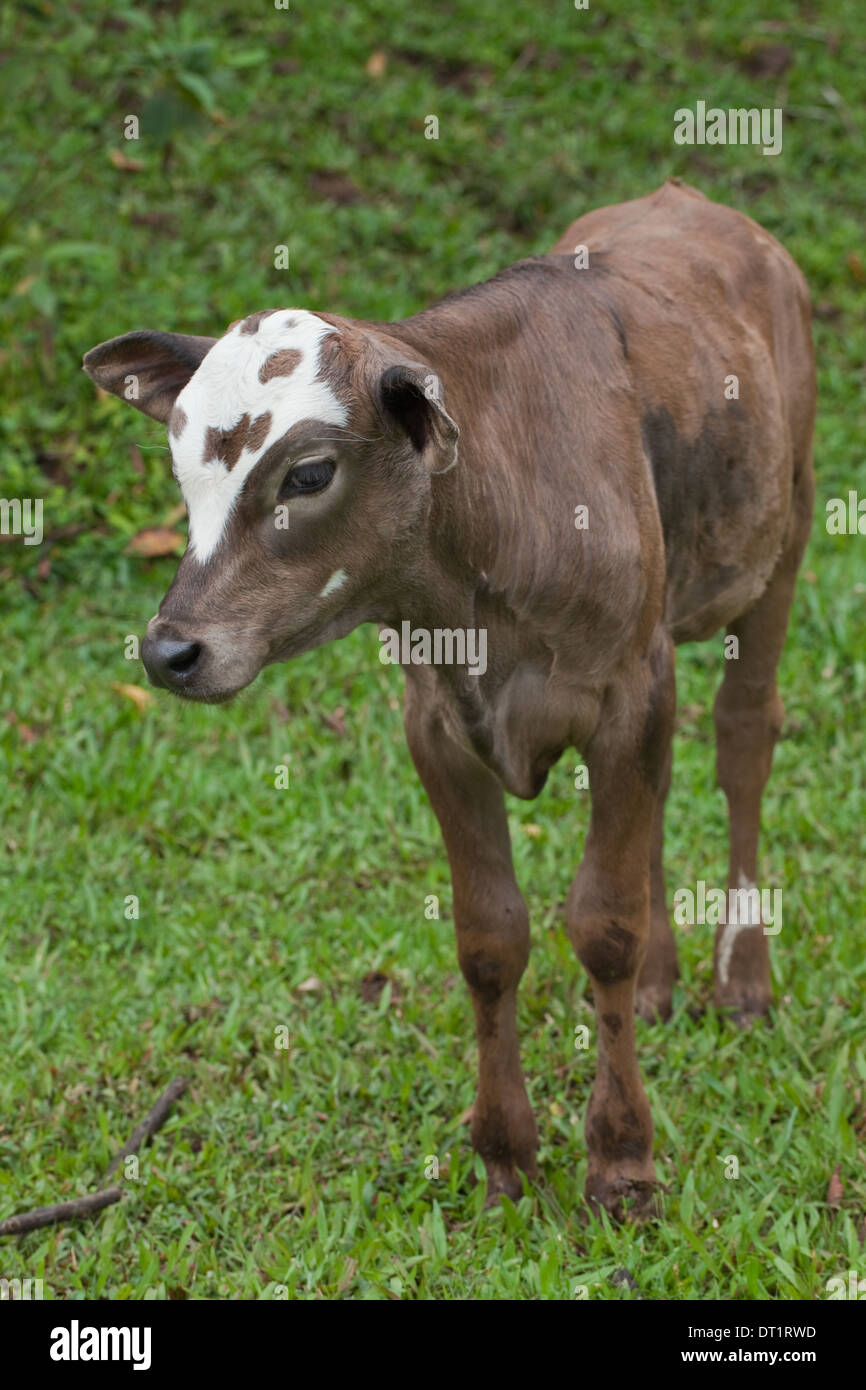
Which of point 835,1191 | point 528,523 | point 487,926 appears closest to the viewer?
point 528,523

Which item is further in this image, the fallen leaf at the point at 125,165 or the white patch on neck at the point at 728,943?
the fallen leaf at the point at 125,165

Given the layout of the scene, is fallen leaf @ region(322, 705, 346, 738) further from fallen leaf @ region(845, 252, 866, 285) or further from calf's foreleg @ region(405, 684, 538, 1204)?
fallen leaf @ region(845, 252, 866, 285)

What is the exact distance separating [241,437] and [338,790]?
3.26m

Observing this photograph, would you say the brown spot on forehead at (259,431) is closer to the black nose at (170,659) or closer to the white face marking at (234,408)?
the white face marking at (234,408)

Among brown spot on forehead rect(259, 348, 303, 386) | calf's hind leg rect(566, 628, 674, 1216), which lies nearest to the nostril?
brown spot on forehead rect(259, 348, 303, 386)

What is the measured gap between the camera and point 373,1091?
482 cm

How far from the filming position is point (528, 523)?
3646mm

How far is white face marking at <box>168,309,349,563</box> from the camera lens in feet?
10.2

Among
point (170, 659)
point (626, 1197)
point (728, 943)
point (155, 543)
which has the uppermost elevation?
point (155, 543)

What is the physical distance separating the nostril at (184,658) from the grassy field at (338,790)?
1.22ft

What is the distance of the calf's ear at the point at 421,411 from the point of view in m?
3.13

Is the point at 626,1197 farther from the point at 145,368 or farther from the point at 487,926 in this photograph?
the point at 145,368

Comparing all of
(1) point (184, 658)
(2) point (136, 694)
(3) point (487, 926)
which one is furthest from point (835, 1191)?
(2) point (136, 694)

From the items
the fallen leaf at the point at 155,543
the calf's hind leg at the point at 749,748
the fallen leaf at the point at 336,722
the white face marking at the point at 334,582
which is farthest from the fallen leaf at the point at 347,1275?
the fallen leaf at the point at 155,543
